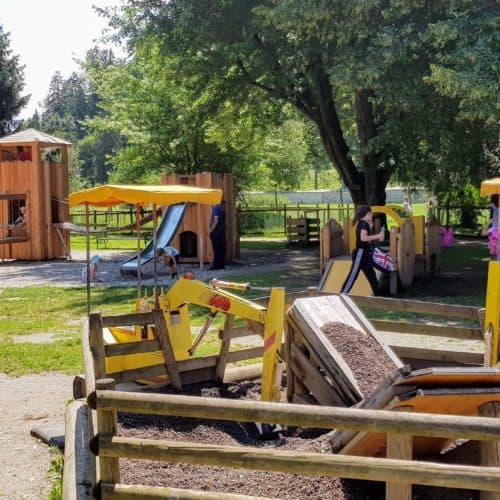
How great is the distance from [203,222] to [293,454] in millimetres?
19315

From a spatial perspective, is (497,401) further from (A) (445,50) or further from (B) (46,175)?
(B) (46,175)

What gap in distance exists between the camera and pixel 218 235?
70.2 ft

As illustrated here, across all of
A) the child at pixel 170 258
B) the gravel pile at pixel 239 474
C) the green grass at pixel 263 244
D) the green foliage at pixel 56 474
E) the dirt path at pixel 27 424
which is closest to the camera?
the gravel pile at pixel 239 474

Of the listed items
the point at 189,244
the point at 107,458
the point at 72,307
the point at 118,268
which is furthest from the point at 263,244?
the point at 107,458

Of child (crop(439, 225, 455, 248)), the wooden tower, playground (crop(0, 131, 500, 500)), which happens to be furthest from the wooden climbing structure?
child (crop(439, 225, 455, 248))

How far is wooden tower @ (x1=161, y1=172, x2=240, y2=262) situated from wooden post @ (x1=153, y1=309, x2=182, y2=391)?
1445 cm

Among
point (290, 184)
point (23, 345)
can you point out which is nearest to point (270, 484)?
point (23, 345)

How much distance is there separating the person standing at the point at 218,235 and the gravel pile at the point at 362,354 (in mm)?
13989

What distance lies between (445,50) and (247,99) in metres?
9.46

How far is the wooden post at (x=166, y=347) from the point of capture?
760 centimetres

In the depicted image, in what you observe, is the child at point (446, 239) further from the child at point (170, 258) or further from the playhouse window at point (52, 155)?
the playhouse window at point (52, 155)

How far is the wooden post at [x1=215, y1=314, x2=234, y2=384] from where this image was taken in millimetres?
8148

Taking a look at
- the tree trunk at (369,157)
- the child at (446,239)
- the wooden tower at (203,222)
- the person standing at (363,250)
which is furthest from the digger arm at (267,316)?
the child at (446,239)

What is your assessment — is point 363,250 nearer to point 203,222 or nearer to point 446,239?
point 203,222
